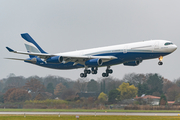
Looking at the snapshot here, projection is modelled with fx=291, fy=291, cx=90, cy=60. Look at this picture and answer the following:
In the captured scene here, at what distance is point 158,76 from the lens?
112375 millimetres

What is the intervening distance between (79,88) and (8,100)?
24247mm

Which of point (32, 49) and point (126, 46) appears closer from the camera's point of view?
point (126, 46)

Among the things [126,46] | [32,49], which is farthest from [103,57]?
[32,49]

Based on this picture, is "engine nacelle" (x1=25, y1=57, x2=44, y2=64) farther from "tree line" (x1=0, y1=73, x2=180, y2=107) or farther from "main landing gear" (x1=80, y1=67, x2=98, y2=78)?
"tree line" (x1=0, y1=73, x2=180, y2=107)

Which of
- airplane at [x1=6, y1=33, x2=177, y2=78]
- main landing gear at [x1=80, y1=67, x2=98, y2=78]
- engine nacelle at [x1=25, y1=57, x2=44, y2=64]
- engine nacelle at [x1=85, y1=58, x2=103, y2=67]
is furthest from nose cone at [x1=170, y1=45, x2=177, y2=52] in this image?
engine nacelle at [x1=25, y1=57, x2=44, y2=64]

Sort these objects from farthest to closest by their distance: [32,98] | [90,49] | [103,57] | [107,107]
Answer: [32,98], [107,107], [90,49], [103,57]

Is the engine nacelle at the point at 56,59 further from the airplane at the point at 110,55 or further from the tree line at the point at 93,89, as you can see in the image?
the tree line at the point at 93,89

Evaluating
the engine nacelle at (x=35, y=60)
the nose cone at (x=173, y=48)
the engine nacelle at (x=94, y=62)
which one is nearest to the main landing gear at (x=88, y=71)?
the engine nacelle at (x=94, y=62)

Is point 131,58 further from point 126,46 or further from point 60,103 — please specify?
point 60,103

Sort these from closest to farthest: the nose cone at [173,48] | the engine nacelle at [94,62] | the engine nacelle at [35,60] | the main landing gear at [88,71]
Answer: the nose cone at [173,48]
the engine nacelle at [94,62]
the main landing gear at [88,71]
the engine nacelle at [35,60]

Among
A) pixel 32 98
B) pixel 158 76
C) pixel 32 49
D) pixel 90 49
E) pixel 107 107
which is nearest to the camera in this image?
pixel 90 49

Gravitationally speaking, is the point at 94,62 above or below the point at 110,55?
below

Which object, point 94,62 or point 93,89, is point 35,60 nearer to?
point 94,62

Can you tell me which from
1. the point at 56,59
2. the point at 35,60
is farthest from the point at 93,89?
the point at 56,59
